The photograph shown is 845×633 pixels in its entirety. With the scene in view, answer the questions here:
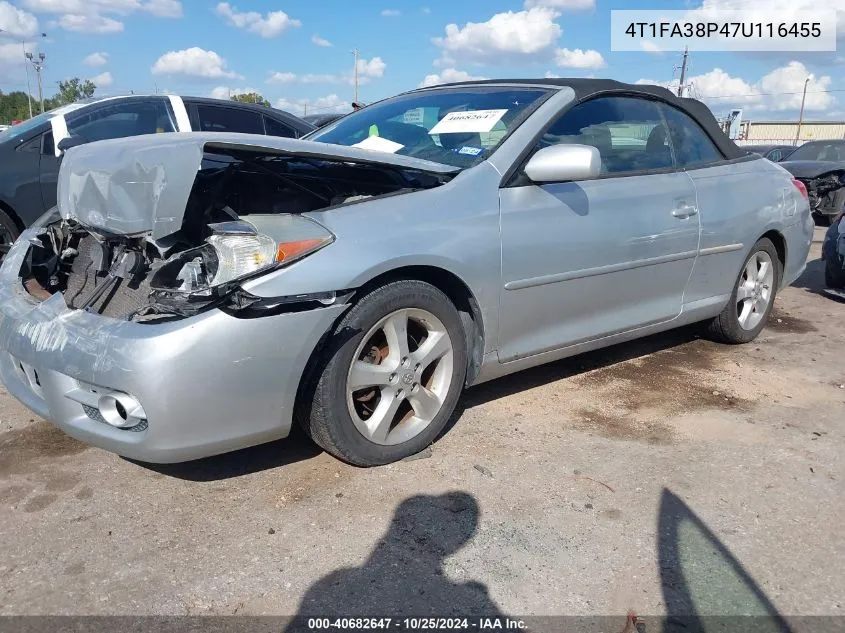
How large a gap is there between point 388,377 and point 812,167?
11.1 metres

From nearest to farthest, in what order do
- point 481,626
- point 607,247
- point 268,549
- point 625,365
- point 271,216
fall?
point 481,626 < point 268,549 < point 271,216 < point 607,247 < point 625,365

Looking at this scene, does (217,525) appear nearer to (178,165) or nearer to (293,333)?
(293,333)

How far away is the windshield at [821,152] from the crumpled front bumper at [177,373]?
1260 centimetres

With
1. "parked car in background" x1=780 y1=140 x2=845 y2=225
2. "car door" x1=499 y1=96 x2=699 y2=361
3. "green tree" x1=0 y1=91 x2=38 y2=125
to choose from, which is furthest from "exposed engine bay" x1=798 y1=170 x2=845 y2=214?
"green tree" x1=0 y1=91 x2=38 y2=125

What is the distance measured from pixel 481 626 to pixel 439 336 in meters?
1.21

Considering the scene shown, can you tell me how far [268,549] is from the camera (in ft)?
7.61

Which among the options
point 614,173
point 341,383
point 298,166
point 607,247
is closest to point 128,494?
point 341,383

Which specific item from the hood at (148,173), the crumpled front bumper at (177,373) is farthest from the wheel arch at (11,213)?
the crumpled front bumper at (177,373)

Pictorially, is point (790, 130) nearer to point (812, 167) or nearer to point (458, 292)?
point (812, 167)

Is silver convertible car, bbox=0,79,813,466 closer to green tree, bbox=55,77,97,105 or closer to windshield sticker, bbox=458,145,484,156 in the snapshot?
windshield sticker, bbox=458,145,484,156

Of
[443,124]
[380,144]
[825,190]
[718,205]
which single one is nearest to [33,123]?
[380,144]

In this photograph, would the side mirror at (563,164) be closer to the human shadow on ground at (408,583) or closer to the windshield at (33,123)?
the human shadow on ground at (408,583)

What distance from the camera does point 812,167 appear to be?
11.4 metres

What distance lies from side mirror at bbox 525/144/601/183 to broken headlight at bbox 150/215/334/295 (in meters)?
1.02
